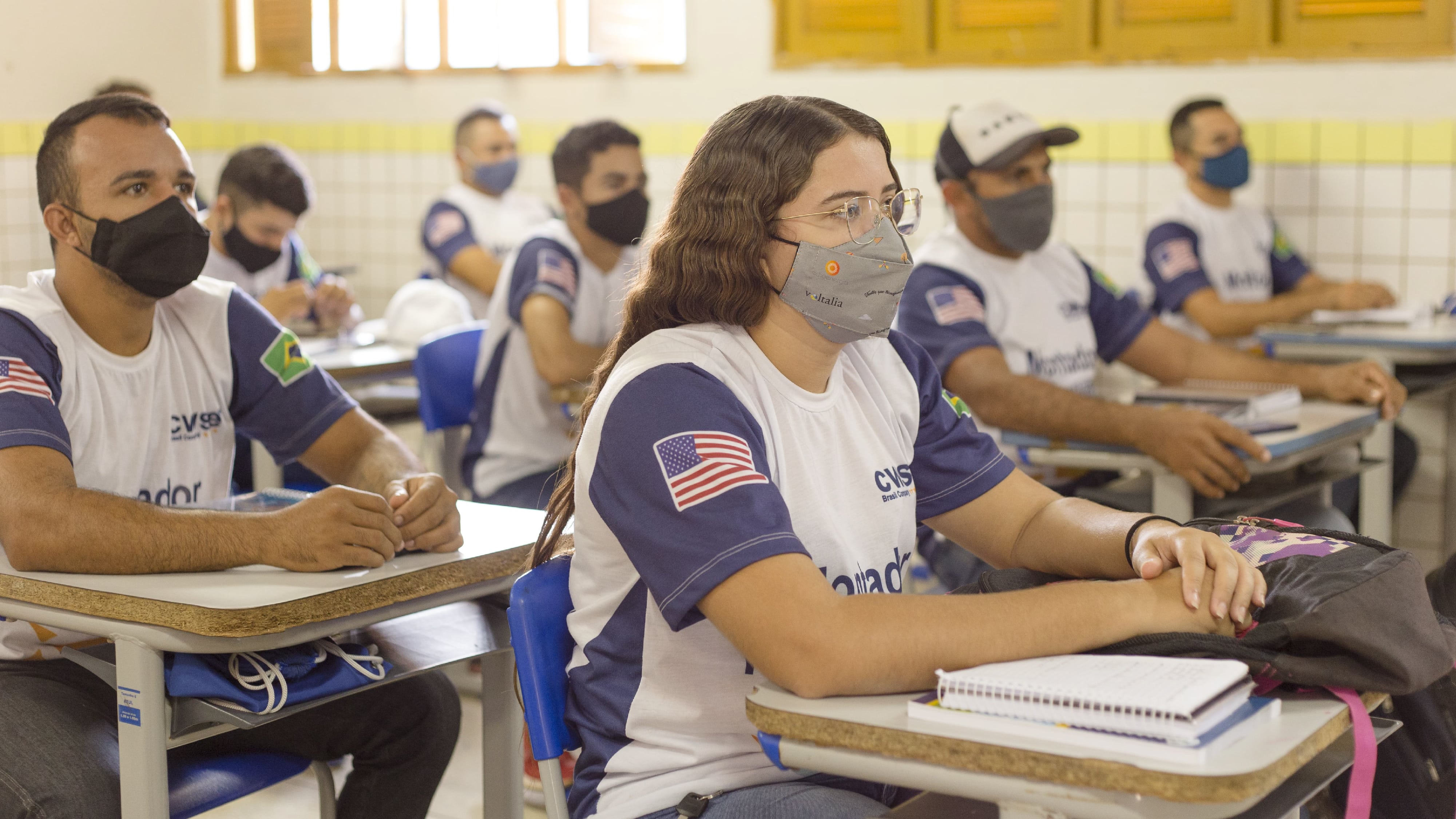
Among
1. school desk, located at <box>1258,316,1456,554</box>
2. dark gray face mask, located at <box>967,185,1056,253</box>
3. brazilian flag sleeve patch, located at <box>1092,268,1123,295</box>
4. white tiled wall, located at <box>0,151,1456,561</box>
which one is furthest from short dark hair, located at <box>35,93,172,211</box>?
school desk, located at <box>1258,316,1456,554</box>

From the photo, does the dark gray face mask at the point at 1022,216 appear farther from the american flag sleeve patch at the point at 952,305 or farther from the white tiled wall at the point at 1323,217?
the white tiled wall at the point at 1323,217

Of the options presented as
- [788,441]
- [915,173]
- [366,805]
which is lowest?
[366,805]

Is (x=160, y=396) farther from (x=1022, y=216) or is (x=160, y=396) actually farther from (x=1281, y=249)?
(x=1281, y=249)

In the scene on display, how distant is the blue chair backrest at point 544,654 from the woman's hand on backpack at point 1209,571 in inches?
24.8

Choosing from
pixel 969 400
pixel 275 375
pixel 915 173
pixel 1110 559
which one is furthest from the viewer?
pixel 915 173

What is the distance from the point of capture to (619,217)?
11.6 ft

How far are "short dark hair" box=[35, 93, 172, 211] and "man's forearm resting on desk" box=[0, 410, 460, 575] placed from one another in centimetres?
44

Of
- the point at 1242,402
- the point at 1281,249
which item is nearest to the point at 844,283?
the point at 1242,402

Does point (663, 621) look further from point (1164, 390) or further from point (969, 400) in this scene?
point (1164, 390)

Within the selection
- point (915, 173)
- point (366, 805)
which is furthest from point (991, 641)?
point (915, 173)

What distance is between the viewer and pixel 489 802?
6.56 feet

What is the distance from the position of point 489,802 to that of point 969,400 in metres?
1.37

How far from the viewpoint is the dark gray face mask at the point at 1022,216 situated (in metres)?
3.05

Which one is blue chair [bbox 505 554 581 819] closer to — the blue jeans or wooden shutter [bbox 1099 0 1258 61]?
the blue jeans
